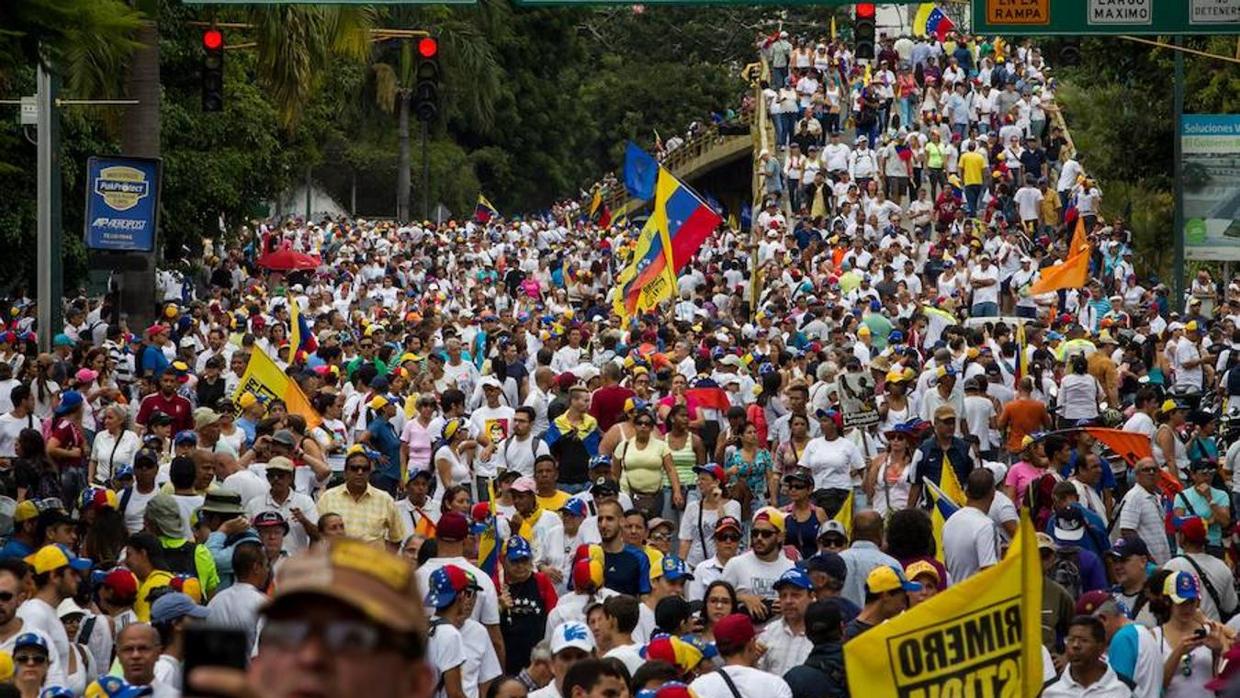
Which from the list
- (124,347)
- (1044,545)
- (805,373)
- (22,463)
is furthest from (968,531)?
(124,347)

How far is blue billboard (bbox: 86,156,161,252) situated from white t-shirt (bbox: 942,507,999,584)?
1413 cm

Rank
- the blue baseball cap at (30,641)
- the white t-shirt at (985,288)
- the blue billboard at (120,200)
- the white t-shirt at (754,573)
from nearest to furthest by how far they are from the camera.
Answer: the blue baseball cap at (30,641), the white t-shirt at (754,573), the blue billboard at (120,200), the white t-shirt at (985,288)

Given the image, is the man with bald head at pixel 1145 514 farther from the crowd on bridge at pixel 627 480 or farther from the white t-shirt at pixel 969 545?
the white t-shirt at pixel 969 545

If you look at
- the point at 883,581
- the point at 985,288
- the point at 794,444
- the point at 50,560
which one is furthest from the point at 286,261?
the point at 883,581

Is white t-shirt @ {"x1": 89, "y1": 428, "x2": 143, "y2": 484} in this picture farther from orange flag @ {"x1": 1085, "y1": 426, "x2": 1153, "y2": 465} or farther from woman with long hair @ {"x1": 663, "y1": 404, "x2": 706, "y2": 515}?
orange flag @ {"x1": 1085, "y1": 426, "x2": 1153, "y2": 465}

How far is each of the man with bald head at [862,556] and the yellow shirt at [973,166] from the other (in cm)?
2863

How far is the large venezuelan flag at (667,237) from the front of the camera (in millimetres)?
27922

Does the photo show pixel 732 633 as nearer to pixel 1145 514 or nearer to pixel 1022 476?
pixel 1145 514

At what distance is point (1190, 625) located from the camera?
10.5 metres

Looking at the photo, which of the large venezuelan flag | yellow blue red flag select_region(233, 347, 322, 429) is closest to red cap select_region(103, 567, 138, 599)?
yellow blue red flag select_region(233, 347, 322, 429)

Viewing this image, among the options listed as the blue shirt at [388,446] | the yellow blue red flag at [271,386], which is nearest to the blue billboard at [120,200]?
the yellow blue red flag at [271,386]

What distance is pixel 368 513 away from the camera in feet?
46.0

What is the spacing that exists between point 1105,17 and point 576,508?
974cm

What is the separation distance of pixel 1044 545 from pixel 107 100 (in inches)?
692
